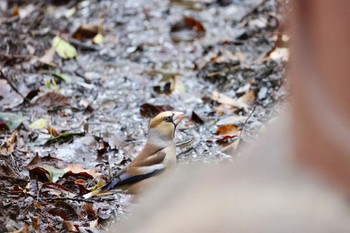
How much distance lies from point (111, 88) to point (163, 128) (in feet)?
4.49

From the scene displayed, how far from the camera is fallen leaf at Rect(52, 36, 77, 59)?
519 cm

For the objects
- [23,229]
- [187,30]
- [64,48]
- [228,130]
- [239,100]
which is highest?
[23,229]

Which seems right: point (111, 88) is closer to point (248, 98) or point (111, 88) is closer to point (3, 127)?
point (248, 98)

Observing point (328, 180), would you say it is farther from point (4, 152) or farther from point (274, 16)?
point (274, 16)

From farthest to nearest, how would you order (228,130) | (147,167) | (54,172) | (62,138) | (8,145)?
1. (228,130)
2. (62,138)
3. (8,145)
4. (54,172)
5. (147,167)

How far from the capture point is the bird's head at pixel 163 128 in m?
3.35

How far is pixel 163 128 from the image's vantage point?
340 centimetres

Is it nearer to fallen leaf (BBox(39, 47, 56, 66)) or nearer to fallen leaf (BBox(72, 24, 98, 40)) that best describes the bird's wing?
fallen leaf (BBox(39, 47, 56, 66))

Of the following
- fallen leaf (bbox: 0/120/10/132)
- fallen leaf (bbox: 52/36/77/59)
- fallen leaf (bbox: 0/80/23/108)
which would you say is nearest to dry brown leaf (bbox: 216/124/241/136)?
fallen leaf (bbox: 0/120/10/132)

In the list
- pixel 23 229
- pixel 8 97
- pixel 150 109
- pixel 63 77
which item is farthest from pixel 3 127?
pixel 23 229

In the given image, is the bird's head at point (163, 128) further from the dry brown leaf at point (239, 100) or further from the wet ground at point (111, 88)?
the dry brown leaf at point (239, 100)

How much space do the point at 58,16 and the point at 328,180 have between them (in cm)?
524

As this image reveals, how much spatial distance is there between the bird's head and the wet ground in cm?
17

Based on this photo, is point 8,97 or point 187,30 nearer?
point 8,97
